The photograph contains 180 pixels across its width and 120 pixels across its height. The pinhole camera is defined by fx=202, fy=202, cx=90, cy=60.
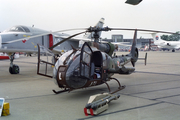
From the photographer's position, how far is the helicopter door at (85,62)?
22.4ft

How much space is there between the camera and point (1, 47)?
40.3ft

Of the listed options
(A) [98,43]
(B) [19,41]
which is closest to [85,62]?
(A) [98,43]

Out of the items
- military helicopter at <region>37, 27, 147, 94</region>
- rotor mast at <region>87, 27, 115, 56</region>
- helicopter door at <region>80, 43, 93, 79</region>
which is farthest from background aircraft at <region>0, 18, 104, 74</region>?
helicopter door at <region>80, 43, 93, 79</region>

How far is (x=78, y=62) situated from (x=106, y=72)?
167cm

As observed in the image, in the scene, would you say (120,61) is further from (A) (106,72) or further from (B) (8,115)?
(B) (8,115)

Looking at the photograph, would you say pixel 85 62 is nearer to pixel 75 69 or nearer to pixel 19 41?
pixel 75 69

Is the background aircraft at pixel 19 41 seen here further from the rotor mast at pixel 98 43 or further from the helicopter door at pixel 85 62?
the helicopter door at pixel 85 62

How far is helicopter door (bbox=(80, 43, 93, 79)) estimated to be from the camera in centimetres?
681

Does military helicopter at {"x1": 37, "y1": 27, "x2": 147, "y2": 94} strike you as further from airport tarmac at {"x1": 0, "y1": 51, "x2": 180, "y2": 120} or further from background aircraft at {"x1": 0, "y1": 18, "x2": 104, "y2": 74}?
background aircraft at {"x1": 0, "y1": 18, "x2": 104, "y2": 74}

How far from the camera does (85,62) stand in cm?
704

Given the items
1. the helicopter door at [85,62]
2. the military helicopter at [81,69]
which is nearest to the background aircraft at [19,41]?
the military helicopter at [81,69]

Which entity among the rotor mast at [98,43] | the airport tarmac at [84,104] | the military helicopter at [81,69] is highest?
the rotor mast at [98,43]

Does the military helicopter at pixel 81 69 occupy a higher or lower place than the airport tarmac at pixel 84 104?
higher

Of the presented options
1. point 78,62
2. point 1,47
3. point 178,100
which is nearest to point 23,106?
point 78,62
